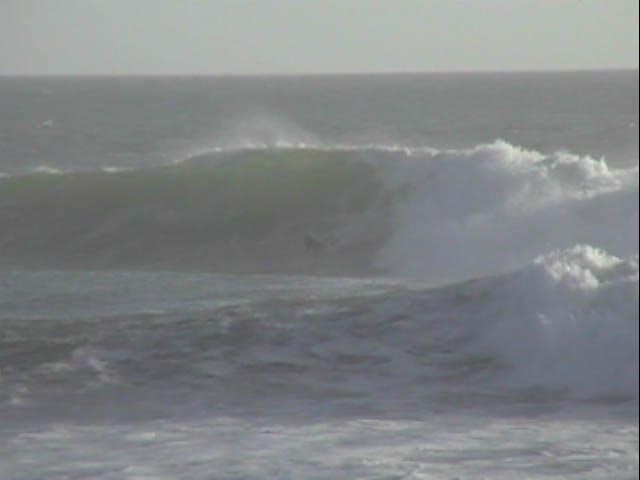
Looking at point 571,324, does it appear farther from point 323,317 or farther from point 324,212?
point 324,212

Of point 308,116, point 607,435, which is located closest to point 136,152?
point 308,116

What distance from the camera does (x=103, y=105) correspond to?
234ft

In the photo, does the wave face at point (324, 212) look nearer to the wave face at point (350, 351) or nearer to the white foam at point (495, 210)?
the white foam at point (495, 210)

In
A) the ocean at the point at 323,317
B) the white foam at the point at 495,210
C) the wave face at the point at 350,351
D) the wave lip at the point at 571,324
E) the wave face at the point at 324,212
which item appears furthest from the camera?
the wave face at the point at 324,212

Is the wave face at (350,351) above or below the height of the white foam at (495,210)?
below

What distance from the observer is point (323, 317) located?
11531 millimetres

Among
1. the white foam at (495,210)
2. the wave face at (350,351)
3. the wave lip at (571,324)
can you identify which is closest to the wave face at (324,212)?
the white foam at (495,210)

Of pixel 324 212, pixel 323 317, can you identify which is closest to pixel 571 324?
pixel 323 317

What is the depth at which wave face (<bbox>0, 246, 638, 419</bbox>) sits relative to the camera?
941cm

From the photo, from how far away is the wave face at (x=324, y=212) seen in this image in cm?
1616

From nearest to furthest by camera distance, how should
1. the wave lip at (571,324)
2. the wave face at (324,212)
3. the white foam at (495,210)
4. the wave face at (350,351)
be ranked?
the wave face at (350,351)
the wave lip at (571,324)
the white foam at (495,210)
the wave face at (324,212)

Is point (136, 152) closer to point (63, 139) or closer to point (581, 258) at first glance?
point (63, 139)

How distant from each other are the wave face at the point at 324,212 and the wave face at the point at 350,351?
291 centimetres

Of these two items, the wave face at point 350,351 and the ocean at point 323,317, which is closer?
the ocean at point 323,317
